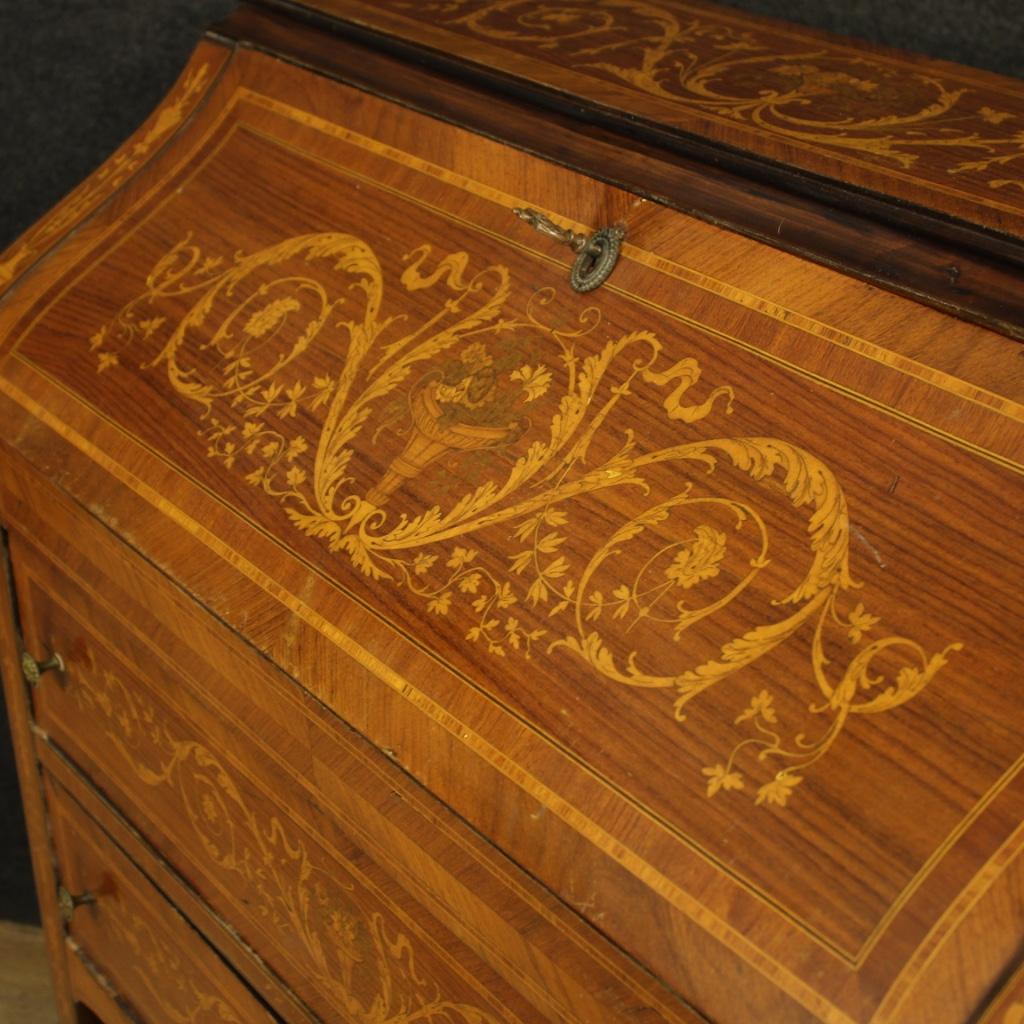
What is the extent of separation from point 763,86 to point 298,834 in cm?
70

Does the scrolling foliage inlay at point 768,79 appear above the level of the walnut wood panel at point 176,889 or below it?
above

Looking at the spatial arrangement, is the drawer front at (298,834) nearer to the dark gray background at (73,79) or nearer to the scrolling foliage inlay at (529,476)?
the scrolling foliage inlay at (529,476)

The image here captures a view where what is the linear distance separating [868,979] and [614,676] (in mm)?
227

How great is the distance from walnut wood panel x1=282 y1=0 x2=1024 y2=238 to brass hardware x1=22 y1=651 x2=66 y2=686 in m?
0.65

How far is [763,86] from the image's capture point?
1.11m

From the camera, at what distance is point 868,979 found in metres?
0.69

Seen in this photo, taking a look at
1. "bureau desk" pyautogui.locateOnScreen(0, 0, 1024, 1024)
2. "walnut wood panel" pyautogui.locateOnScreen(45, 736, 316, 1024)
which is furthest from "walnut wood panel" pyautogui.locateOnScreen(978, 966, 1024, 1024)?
"walnut wood panel" pyautogui.locateOnScreen(45, 736, 316, 1024)

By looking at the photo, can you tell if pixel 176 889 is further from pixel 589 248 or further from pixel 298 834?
pixel 589 248

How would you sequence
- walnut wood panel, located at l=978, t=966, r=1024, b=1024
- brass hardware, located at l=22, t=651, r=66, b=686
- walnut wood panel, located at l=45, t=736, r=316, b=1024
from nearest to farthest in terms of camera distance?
walnut wood panel, located at l=978, t=966, r=1024, b=1024, walnut wood panel, located at l=45, t=736, r=316, b=1024, brass hardware, located at l=22, t=651, r=66, b=686

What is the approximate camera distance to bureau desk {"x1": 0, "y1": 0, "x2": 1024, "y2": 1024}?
756 mm

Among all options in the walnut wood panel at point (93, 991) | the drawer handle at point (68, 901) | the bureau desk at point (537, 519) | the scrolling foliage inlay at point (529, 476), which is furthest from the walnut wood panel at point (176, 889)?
the scrolling foliage inlay at point (529, 476)

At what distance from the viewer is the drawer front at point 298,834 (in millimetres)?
860

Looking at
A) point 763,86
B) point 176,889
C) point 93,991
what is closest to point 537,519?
point 763,86

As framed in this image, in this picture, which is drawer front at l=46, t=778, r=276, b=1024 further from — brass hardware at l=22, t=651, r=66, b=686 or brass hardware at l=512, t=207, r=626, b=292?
brass hardware at l=512, t=207, r=626, b=292
